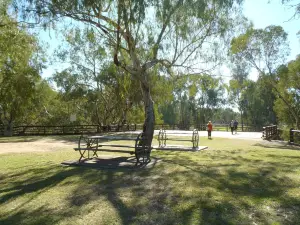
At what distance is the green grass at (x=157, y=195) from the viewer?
14.5 feet

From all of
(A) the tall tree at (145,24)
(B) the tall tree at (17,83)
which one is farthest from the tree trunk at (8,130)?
(A) the tall tree at (145,24)

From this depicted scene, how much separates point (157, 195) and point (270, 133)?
21.7 metres

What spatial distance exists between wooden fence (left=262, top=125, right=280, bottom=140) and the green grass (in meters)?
16.0

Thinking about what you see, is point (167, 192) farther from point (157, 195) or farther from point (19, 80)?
point (19, 80)

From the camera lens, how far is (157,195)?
543 centimetres

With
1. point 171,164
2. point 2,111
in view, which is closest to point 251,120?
point 2,111

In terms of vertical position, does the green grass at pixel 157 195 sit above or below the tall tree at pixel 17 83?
below

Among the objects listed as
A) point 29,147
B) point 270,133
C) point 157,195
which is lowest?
point 157,195

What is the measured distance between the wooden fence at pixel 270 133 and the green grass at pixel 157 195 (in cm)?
1602

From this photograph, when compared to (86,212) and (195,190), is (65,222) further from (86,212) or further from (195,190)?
(195,190)

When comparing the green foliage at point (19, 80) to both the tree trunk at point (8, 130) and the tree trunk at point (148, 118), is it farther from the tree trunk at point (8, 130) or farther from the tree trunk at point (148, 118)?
the tree trunk at point (148, 118)

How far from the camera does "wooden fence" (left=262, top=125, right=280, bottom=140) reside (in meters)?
23.2

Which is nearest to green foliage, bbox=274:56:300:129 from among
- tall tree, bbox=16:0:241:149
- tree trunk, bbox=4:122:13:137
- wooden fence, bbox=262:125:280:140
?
wooden fence, bbox=262:125:280:140

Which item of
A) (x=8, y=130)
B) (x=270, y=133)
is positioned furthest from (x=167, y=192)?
(x=8, y=130)
